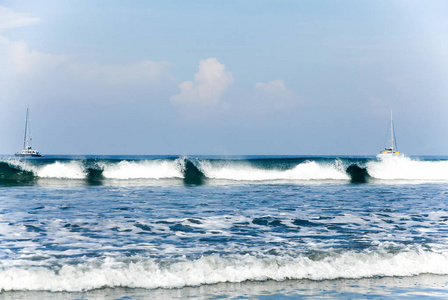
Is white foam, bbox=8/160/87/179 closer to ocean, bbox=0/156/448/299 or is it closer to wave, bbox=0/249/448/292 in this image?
ocean, bbox=0/156/448/299

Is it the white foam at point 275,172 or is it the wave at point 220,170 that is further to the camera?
the white foam at point 275,172

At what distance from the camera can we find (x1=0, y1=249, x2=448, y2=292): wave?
698 centimetres

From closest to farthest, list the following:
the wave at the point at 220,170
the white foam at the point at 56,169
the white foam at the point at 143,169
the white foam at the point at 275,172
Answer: the white foam at the point at 56,169, the wave at the point at 220,170, the white foam at the point at 143,169, the white foam at the point at 275,172

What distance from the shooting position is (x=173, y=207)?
50.7 feet

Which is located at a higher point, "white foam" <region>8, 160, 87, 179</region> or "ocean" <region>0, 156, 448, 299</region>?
"white foam" <region>8, 160, 87, 179</region>

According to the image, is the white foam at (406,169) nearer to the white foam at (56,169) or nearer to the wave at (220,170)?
the wave at (220,170)

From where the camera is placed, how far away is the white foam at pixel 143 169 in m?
32.9

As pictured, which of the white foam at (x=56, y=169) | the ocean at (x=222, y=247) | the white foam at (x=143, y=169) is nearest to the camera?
the ocean at (x=222, y=247)

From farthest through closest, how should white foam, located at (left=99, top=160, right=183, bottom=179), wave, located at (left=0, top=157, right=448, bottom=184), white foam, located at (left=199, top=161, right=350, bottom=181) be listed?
white foam, located at (left=199, top=161, right=350, bottom=181), white foam, located at (left=99, top=160, right=183, bottom=179), wave, located at (left=0, top=157, right=448, bottom=184)

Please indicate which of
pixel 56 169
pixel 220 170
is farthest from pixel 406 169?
pixel 56 169

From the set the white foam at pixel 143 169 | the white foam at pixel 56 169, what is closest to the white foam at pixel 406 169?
the white foam at pixel 143 169

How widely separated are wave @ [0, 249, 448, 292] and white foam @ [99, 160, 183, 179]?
24718mm

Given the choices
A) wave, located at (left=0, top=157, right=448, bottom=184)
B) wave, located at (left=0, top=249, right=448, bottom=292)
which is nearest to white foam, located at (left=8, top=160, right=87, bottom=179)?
wave, located at (left=0, top=157, right=448, bottom=184)

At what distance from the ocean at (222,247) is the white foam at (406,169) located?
18744 mm
